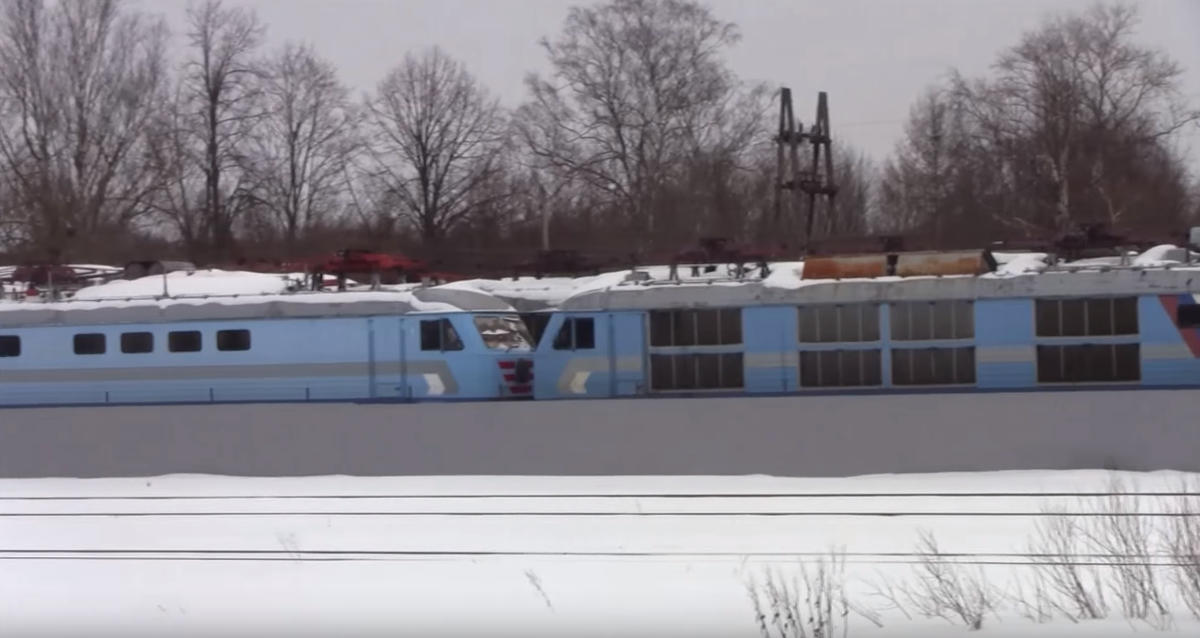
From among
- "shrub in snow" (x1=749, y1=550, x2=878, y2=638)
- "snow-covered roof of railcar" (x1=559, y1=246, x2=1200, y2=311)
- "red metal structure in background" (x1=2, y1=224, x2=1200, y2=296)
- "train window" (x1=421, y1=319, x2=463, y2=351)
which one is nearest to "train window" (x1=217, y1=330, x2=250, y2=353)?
"red metal structure in background" (x1=2, y1=224, x2=1200, y2=296)

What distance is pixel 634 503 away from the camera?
14688mm

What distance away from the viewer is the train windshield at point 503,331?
64.2 ft

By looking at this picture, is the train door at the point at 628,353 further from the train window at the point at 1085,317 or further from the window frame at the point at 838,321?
the train window at the point at 1085,317

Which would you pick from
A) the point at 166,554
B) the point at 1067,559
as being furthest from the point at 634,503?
the point at 1067,559

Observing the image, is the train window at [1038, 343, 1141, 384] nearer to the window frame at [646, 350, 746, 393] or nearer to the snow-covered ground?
the snow-covered ground

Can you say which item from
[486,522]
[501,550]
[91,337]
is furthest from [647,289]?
[91,337]

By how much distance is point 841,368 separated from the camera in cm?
1781

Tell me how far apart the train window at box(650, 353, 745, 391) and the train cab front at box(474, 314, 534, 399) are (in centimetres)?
224

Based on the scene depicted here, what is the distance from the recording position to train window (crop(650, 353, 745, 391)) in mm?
18125

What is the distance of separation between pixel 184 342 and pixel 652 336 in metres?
7.42

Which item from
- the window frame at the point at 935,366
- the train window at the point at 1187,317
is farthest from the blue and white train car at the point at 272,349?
the train window at the point at 1187,317

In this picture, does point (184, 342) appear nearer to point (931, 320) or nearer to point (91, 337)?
point (91, 337)

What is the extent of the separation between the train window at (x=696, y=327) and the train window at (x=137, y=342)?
A: 8031mm

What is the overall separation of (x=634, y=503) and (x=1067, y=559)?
6125mm
